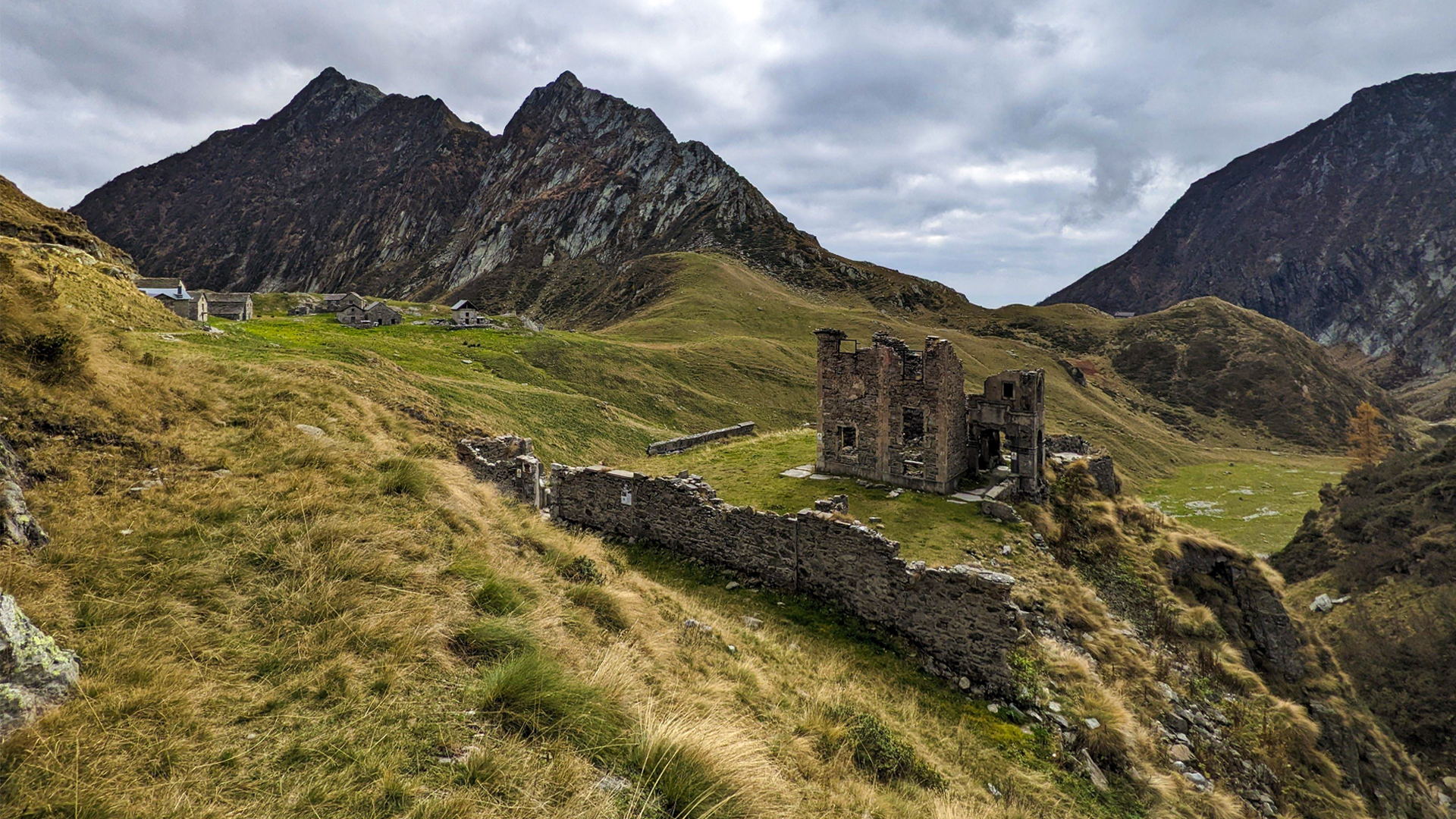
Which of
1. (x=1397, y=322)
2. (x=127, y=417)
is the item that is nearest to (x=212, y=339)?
(x=127, y=417)

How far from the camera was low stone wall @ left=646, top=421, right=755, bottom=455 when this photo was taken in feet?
96.9

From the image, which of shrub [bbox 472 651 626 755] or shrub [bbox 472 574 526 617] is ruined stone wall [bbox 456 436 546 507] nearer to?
shrub [bbox 472 574 526 617]

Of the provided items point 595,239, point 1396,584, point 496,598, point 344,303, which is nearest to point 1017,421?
point 496,598

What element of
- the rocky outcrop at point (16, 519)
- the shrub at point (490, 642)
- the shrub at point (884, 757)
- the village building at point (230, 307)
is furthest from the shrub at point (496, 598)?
the village building at point (230, 307)

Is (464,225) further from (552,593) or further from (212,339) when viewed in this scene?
(552,593)

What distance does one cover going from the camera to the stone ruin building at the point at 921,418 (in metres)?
20.4

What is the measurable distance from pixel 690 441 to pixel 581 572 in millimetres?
20742

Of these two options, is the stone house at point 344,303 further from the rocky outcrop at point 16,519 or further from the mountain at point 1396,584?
the mountain at point 1396,584

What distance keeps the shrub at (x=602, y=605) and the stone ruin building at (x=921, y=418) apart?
1469 centimetres

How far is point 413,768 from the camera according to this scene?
183 inches

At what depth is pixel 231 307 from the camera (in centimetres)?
7325

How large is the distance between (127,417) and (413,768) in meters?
8.40

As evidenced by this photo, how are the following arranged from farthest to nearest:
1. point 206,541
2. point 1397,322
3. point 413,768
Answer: point 1397,322 < point 206,541 < point 413,768

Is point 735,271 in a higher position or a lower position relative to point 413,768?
higher
